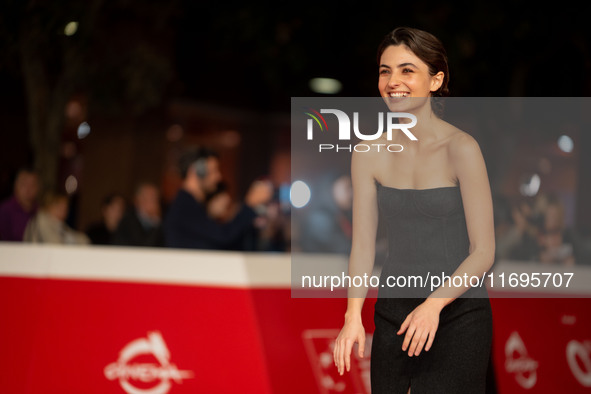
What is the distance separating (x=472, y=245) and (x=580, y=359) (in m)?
3.87

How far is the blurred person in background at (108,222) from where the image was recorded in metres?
8.14

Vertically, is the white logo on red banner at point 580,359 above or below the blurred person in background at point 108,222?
below

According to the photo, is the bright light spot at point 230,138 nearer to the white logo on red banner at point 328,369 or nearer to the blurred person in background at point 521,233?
the blurred person in background at point 521,233

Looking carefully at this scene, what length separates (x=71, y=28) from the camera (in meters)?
8.32

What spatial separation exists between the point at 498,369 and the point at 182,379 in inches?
84.6

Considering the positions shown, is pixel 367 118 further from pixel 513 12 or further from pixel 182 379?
pixel 513 12

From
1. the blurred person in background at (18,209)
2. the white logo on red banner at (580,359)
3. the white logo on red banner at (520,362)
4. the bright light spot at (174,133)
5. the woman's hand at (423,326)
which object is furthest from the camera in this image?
the bright light spot at (174,133)

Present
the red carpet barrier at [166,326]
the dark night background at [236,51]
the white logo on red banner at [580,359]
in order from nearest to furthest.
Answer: the red carpet barrier at [166,326], the white logo on red banner at [580,359], the dark night background at [236,51]

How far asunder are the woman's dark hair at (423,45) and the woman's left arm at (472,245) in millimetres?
228

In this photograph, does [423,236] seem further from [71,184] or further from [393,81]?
[71,184]

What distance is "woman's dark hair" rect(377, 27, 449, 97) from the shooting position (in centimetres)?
211

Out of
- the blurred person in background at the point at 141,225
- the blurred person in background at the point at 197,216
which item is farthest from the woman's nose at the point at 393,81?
the blurred person in background at the point at 141,225

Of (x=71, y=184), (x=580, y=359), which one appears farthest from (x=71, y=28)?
(x=71, y=184)

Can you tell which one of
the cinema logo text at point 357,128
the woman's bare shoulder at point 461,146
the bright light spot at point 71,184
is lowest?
the woman's bare shoulder at point 461,146
